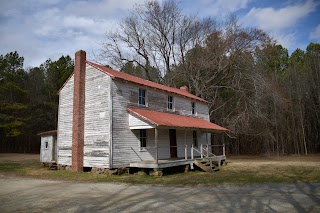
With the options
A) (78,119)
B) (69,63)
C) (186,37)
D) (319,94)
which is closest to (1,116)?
(69,63)

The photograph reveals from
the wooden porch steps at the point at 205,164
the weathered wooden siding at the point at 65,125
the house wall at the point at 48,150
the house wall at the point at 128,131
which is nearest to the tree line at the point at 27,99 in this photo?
the house wall at the point at 48,150

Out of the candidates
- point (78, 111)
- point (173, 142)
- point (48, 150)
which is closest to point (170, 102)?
point (173, 142)

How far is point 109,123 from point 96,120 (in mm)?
1315

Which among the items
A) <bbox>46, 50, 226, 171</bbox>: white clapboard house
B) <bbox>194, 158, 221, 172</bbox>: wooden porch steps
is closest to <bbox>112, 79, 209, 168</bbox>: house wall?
<bbox>46, 50, 226, 171</bbox>: white clapboard house

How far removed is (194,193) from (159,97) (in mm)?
11125

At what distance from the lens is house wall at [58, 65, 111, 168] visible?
51.8ft

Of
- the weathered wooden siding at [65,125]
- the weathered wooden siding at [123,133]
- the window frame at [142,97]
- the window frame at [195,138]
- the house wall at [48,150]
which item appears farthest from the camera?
the window frame at [195,138]

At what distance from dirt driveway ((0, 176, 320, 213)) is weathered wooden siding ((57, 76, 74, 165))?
6.96 m

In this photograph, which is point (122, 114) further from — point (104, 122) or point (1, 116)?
point (1, 116)

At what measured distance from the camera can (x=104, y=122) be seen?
52.4 ft

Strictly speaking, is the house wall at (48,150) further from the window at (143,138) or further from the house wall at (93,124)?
the window at (143,138)

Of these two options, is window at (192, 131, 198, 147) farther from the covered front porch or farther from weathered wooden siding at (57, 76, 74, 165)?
weathered wooden siding at (57, 76, 74, 165)

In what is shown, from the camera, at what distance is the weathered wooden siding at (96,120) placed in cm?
1570

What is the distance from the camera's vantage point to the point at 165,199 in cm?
877
